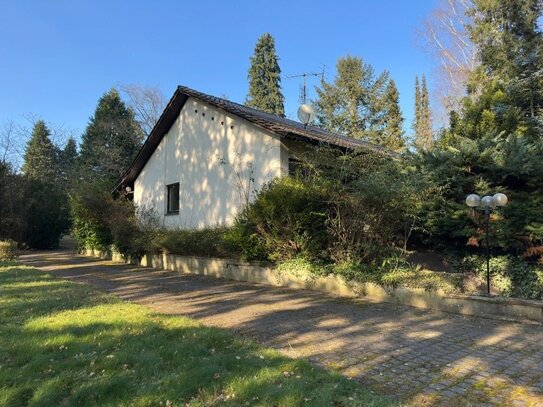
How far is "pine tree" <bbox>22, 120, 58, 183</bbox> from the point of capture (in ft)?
166

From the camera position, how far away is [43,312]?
701 cm

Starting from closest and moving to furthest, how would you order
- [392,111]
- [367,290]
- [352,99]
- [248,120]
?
1. [367,290]
2. [248,120]
3. [392,111]
4. [352,99]

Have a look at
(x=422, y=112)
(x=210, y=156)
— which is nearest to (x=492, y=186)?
(x=210, y=156)

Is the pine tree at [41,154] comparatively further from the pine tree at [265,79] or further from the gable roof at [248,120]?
the gable roof at [248,120]

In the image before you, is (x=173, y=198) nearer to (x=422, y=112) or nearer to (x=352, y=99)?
(x=352, y=99)

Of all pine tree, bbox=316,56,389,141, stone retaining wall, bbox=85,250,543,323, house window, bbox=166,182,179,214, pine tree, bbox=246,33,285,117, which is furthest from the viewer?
pine tree, bbox=246,33,285,117

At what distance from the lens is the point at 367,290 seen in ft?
28.8

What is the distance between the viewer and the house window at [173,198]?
18719mm

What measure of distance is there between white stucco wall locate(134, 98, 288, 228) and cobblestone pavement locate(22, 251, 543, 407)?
193 inches

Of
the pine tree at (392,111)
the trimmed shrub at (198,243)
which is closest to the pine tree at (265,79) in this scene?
the pine tree at (392,111)

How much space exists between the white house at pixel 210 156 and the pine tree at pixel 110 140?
18.1 m

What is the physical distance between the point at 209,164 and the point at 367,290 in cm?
915

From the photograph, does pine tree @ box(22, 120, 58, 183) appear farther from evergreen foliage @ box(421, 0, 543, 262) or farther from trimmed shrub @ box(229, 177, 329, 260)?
evergreen foliage @ box(421, 0, 543, 262)

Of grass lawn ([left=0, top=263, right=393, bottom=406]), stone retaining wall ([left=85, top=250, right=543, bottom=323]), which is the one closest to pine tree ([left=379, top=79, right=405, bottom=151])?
stone retaining wall ([left=85, top=250, right=543, bottom=323])
